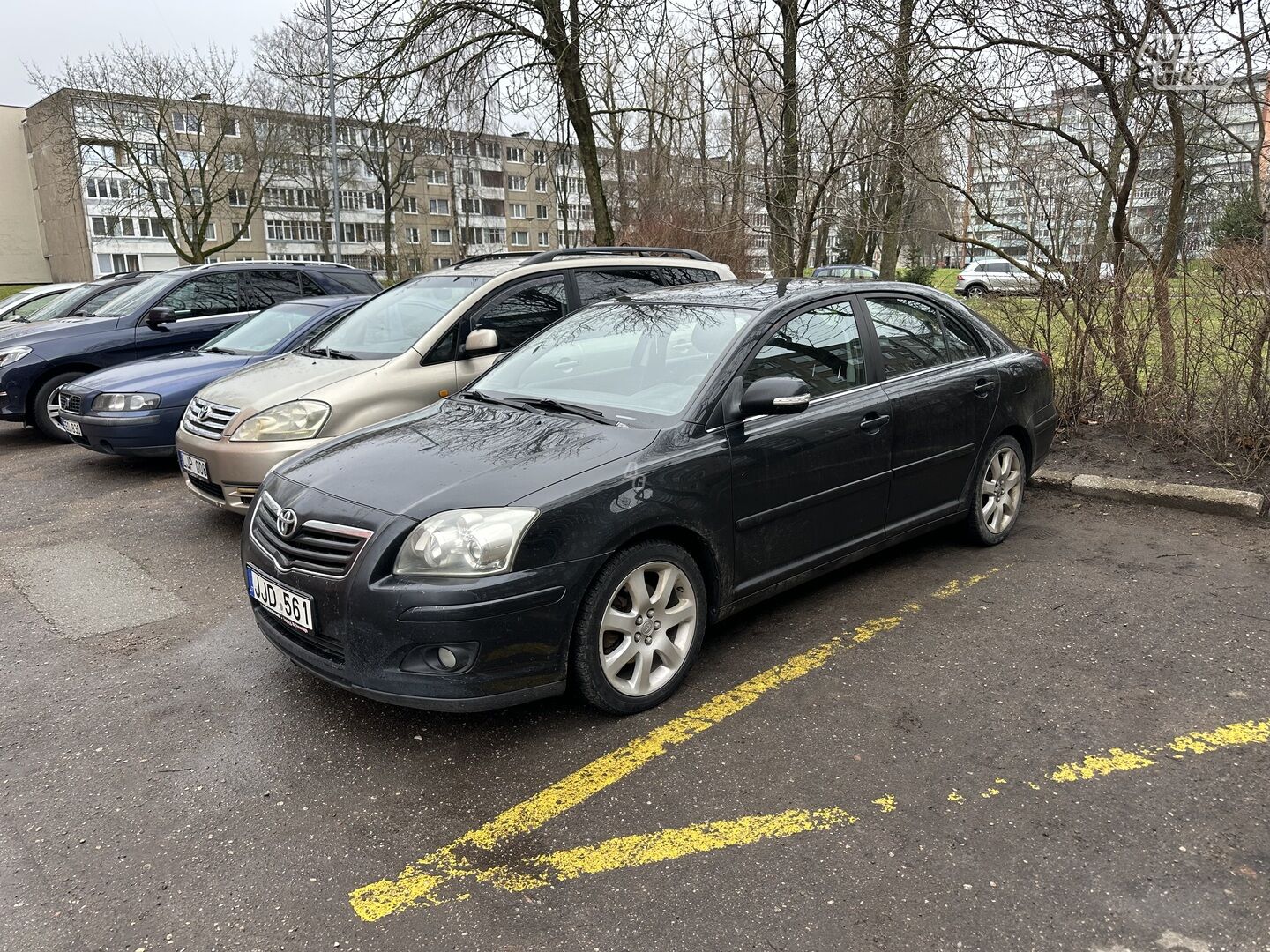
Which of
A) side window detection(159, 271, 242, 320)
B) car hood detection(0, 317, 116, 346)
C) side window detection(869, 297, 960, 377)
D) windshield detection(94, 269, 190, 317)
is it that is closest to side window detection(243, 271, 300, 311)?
side window detection(159, 271, 242, 320)

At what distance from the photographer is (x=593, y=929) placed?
230cm

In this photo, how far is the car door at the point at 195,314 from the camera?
922 centimetres

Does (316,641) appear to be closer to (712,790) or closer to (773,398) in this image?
(712,790)

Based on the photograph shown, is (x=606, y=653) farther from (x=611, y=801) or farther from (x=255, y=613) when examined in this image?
(x=255, y=613)

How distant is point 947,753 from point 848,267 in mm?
25375

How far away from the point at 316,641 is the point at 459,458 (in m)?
0.85

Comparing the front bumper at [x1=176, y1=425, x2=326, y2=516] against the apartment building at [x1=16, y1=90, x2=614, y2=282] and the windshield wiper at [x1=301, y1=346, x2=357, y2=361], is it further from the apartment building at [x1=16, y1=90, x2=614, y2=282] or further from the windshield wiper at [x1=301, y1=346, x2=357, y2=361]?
the apartment building at [x1=16, y1=90, x2=614, y2=282]

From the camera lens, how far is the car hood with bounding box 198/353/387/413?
550 centimetres

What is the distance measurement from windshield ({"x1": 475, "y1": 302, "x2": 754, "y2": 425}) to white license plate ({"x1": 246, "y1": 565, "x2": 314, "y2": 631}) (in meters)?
1.43

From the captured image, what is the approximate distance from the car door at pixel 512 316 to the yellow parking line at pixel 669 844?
12.5 feet

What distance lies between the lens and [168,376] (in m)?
7.26

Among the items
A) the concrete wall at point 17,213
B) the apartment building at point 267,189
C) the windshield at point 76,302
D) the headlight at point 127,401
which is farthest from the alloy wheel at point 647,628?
the concrete wall at point 17,213

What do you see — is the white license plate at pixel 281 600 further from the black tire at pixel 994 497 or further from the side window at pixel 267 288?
the side window at pixel 267 288

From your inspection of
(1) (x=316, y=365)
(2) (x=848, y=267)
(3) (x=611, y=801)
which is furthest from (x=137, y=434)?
(2) (x=848, y=267)
